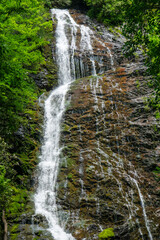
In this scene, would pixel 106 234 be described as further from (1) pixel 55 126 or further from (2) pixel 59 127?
(1) pixel 55 126

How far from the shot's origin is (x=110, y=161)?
11055 millimetres

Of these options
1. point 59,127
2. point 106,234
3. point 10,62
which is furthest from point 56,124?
point 106,234

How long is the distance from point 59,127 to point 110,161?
378 cm

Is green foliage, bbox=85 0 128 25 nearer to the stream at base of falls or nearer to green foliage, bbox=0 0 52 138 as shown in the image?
the stream at base of falls

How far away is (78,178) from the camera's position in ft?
34.0

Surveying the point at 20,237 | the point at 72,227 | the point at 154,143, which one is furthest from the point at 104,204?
the point at 154,143

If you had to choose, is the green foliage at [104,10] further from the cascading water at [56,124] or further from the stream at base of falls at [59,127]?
the stream at base of falls at [59,127]

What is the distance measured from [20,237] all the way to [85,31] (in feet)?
69.5

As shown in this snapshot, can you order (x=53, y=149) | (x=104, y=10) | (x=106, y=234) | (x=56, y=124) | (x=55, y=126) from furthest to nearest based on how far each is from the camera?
(x=104, y=10)
(x=56, y=124)
(x=55, y=126)
(x=53, y=149)
(x=106, y=234)

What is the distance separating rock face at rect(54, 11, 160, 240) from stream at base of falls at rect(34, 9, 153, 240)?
0.18 ft

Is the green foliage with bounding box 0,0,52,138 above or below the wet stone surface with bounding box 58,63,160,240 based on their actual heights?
above

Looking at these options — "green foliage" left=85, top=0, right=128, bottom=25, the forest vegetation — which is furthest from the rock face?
"green foliage" left=85, top=0, right=128, bottom=25

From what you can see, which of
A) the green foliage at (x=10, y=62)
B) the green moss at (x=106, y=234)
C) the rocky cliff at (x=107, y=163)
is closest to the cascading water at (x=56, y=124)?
the rocky cliff at (x=107, y=163)

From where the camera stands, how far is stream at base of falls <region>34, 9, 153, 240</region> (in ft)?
30.3
